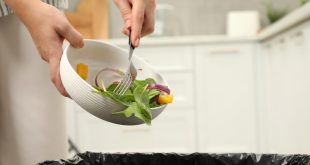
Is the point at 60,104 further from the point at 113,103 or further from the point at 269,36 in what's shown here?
the point at 269,36

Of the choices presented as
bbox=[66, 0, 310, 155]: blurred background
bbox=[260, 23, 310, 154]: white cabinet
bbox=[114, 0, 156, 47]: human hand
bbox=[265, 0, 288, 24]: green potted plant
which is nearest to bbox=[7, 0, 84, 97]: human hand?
bbox=[114, 0, 156, 47]: human hand

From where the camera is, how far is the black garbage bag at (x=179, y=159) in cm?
81

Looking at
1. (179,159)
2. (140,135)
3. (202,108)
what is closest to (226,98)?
(202,108)

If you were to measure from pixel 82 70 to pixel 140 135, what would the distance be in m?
1.69

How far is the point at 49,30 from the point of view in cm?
71

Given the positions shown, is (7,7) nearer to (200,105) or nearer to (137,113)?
(137,113)

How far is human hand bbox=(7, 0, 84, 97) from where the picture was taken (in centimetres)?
71

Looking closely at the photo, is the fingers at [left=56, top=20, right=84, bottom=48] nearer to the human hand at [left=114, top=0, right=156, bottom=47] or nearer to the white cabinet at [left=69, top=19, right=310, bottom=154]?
the human hand at [left=114, top=0, right=156, bottom=47]

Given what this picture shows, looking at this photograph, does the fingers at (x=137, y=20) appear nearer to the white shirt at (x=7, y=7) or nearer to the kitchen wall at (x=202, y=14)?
the white shirt at (x=7, y=7)

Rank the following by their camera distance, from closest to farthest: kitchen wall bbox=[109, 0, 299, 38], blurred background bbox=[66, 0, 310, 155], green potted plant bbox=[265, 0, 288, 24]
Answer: blurred background bbox=[66, 0, 310, 155] < green potted plant bbox=[265, 0, 288, 24] < kitchen wall bbox=[109, 0, 299, 38]

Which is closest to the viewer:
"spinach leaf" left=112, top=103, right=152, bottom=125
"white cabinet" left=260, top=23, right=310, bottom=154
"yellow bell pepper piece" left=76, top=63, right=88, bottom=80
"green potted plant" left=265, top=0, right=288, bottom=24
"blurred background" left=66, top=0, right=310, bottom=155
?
"spinach leaf" left=112, top=103, right=152, bottom=125

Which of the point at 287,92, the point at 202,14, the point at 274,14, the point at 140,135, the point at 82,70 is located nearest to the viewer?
the point at 82,70

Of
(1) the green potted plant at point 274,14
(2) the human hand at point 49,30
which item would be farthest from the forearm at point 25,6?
(1) the green potted plant at point 274,14

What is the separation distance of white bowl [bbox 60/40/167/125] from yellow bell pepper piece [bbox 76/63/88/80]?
0.01 metres
